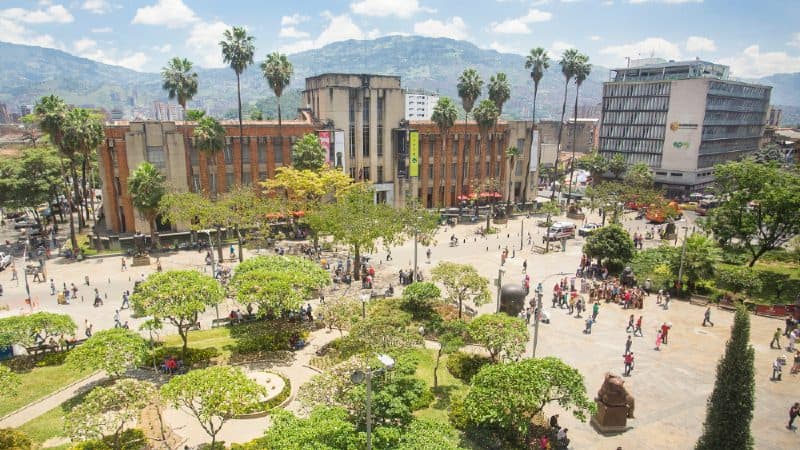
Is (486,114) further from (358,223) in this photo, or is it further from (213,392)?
(213,392)

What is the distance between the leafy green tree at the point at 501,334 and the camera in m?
23.4

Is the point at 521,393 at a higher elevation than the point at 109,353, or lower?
higher

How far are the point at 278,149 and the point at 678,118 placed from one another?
80.6m

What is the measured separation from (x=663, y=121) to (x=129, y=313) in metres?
102

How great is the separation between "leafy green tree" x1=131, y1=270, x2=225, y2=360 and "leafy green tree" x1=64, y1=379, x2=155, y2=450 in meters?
6.85

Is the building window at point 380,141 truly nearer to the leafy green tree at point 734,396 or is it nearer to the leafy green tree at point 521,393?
the leafy green tree at point 521,393

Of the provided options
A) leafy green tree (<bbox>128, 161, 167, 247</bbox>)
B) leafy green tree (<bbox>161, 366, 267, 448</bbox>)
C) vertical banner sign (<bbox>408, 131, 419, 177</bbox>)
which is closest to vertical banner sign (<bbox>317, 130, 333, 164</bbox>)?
vertical banner sign (<bbox>408, 131, 419, 177</bbox>)

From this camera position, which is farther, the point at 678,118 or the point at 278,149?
the point at 678,118

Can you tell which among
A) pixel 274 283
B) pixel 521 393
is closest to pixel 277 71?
pixel 274 283

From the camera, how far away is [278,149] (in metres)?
62.0

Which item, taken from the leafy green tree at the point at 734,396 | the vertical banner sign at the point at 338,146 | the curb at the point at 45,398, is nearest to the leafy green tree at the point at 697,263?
the leafy green tree at the point at 734,396

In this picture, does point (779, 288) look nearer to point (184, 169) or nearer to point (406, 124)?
point (406, 124)

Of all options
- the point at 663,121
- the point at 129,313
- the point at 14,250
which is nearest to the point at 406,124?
the point at 129,313

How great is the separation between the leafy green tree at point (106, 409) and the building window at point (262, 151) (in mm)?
44745
